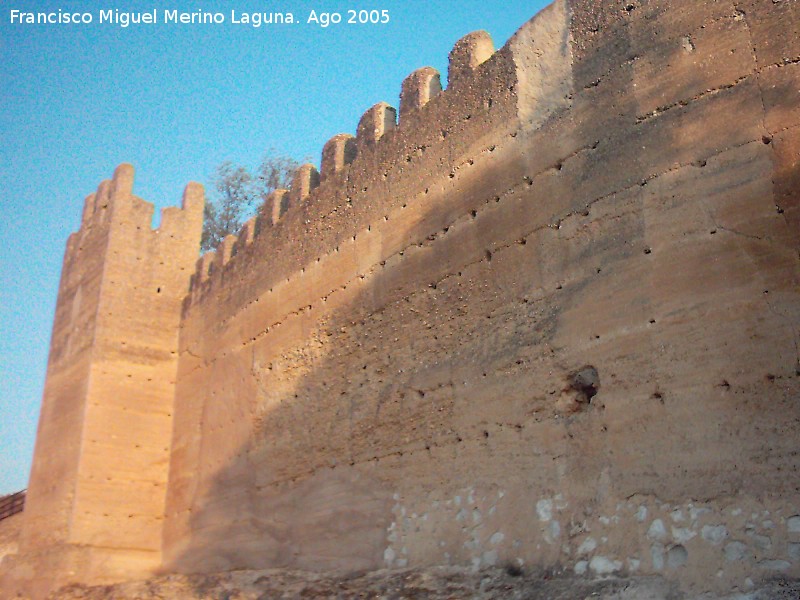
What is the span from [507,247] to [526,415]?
1094mm

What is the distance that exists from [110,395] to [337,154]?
332 centimetres

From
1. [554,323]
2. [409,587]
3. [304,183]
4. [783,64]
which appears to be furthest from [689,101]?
[304,183]

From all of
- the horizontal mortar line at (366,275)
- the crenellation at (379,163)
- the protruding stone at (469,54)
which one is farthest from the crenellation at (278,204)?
the protruding stone at (469,54)

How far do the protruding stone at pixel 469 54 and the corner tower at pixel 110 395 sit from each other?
14.5 ft

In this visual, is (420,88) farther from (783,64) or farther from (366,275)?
(783,64)

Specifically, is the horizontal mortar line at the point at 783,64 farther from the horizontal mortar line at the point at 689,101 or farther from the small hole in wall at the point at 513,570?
the small hole in wall at the point at 513,570

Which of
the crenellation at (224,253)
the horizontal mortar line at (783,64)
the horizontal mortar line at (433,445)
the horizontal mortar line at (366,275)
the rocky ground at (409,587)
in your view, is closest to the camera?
the rocky ground at (409,587)

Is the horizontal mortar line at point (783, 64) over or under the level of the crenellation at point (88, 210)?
under

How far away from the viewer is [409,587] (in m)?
5.18

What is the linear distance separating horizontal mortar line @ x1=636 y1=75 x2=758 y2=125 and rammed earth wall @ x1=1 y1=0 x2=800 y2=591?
0.04 feet

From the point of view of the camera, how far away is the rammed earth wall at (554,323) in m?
4.26

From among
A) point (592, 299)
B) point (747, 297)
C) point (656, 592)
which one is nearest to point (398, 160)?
point (592, 299)

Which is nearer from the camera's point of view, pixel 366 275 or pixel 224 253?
pixel 366 275

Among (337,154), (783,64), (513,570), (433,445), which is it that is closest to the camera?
(783,64)
